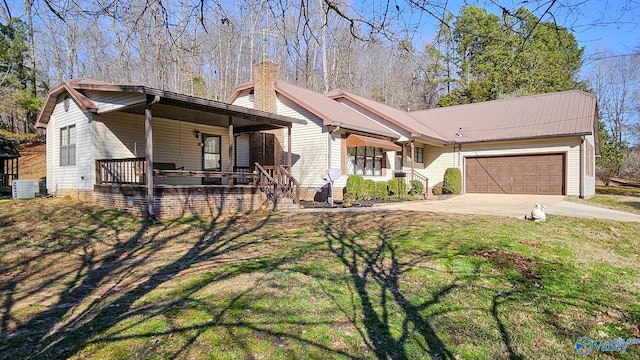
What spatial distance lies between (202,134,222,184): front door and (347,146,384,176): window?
5.33m

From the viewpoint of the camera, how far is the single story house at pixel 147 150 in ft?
32.0

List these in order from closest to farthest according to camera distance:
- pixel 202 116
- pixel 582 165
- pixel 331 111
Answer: pixel 202 116
pixel 331 111
pixel 582 165

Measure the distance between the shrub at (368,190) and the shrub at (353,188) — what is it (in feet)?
0.79

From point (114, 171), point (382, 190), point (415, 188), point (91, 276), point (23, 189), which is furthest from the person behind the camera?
point (415, 188)

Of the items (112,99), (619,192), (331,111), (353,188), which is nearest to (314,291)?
(112,99)

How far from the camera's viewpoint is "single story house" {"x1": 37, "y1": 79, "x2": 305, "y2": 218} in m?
9.75

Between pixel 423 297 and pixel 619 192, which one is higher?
pixel 619 192

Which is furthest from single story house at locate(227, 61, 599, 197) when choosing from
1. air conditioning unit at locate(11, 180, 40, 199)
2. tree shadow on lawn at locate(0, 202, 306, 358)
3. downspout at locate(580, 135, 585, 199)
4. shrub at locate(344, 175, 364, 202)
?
air conditioning unit at locate(11, 180, 40, 199)

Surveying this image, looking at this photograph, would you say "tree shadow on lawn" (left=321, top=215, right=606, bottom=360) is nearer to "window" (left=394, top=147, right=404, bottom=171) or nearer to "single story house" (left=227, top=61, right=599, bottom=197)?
"single story house" (left=227, top=61, right=599, bottom=197)

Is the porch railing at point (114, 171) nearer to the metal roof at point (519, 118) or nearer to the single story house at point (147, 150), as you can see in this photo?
the single story house at point (147, 150)

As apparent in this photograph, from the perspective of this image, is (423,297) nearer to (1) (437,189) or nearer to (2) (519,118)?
(1) (437,189)

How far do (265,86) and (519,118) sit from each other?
43.6 feet

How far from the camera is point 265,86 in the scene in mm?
16984

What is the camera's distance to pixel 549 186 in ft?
59.9
